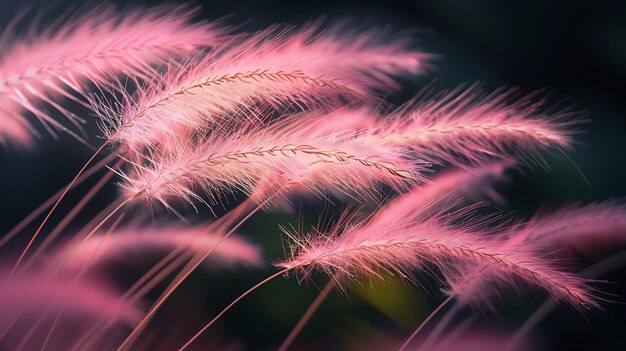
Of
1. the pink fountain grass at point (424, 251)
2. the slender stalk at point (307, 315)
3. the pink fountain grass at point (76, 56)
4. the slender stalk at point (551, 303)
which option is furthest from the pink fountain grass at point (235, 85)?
the slender stalk at point (551, 303)

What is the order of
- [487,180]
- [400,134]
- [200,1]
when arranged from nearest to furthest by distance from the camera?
1. [400,134]
2. [487,180]
3. [200,1]

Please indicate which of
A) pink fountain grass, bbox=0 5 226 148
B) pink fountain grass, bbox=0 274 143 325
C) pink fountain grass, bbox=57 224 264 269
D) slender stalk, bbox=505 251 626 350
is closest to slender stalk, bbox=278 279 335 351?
pink fountain grass, bbox=57 224 264 269

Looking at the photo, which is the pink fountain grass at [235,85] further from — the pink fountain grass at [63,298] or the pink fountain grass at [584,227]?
the pink fountain grass at [584,227]

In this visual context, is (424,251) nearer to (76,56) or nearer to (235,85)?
(235,85)

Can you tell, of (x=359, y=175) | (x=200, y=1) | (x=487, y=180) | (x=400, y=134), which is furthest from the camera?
(x=200, y=1)

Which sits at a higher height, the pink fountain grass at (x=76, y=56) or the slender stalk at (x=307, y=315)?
the pink fountain grass at (x=76, y=56)

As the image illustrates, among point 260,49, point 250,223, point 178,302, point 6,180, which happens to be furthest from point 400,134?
point 6,180

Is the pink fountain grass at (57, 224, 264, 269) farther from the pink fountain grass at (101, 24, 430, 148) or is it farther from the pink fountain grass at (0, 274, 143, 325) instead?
the pink fountain grass at (101, 24, 430, 148)

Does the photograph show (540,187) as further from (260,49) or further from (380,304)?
(260,49)
